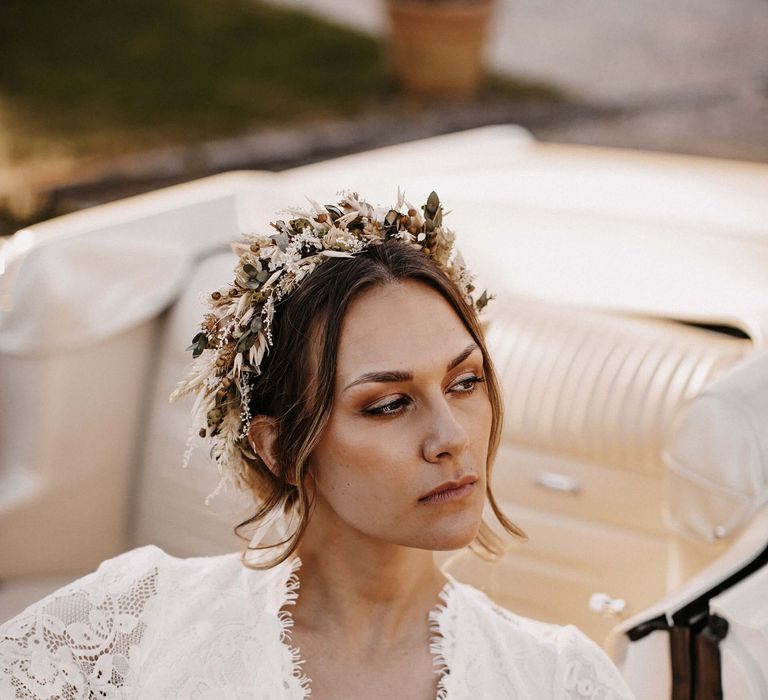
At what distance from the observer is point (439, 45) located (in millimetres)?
5719

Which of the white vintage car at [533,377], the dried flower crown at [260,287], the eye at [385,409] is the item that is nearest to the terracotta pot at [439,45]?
the white vintage car at [533,377]

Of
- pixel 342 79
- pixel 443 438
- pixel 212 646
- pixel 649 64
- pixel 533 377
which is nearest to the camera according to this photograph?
pixel 443 438

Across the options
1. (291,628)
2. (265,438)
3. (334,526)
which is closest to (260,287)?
(265,438)

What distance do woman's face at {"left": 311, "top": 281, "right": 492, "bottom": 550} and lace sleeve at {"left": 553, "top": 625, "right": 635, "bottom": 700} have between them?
234 millimetres

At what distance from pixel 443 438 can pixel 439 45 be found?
4821mm

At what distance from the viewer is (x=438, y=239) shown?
141 centimetres

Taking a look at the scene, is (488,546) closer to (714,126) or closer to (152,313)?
(152,313)

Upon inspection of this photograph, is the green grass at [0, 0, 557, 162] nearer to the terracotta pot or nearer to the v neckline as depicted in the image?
the terracotta pot

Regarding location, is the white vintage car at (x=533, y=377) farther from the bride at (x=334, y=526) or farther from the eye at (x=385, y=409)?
the eye at (x=385, y=409)

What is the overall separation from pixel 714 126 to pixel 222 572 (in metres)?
4.59

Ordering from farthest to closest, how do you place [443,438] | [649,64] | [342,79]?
[342,79], [649,64], [443,438]

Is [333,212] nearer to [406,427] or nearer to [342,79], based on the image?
[406,427]

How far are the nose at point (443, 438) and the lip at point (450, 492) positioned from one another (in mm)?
27

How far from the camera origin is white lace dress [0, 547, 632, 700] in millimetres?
1262
